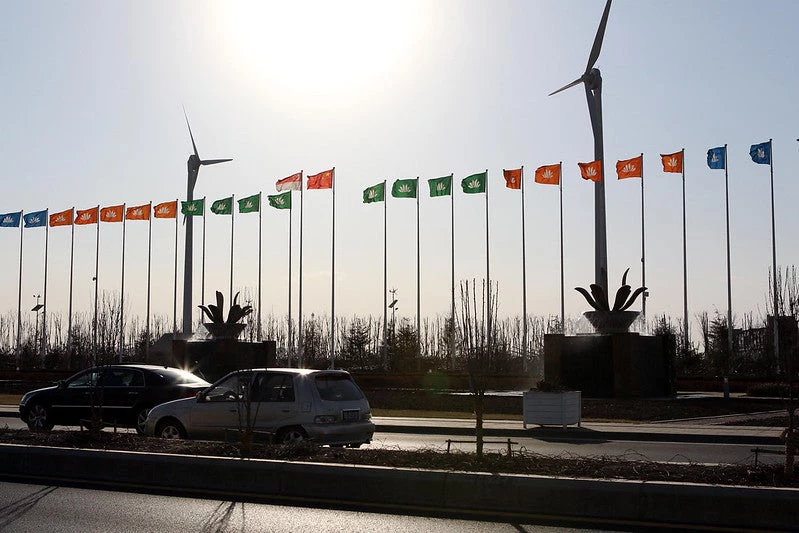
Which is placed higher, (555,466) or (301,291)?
(301,291)

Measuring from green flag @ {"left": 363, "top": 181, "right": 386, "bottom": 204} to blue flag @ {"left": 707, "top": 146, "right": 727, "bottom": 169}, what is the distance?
1716 cm

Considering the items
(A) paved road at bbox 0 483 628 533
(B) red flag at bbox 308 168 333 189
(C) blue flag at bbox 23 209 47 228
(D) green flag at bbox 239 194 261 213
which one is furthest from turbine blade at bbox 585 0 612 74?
(A) paved road at bbox 0 483 628 533

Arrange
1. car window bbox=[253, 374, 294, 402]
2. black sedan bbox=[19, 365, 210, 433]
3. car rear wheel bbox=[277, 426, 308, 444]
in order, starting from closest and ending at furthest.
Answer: car rear wheel bbox=[277, 426, 308, 444] → car window bbox=[253, 374, 294, 402] → black sedan bbox=[19, 365, 210, 433]

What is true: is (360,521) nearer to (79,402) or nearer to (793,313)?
(793,313)

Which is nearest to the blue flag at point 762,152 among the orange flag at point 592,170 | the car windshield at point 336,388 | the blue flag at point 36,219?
the orange flag at point 592,170

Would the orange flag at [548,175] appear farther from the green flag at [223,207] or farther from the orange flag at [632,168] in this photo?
the green flag at [223,207]

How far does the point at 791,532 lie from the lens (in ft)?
27.4

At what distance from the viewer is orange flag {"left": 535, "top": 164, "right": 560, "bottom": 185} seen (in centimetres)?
4888

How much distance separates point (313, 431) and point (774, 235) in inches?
1514

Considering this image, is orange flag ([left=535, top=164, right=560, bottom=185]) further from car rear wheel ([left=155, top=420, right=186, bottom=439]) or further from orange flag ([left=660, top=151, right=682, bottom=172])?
car rear wheel ([left=155, top=420, right=186, bottom=439])

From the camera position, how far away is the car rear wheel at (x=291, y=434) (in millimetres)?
14773

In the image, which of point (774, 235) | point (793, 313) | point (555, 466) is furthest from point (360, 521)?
point (774, 235)

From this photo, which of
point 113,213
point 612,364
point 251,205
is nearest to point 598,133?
point 612,364

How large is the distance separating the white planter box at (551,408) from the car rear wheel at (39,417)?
10.7 metres
